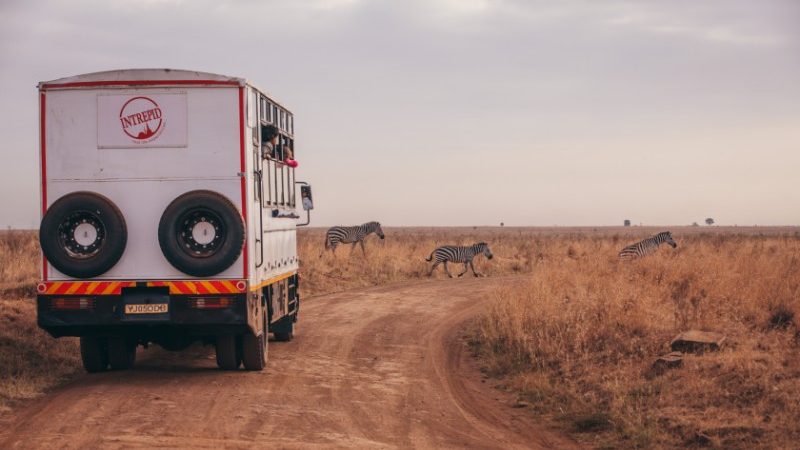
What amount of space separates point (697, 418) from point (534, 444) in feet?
5.74

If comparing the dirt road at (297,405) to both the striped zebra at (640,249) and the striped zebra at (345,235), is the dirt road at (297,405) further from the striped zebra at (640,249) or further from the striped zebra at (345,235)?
the striped zebra at (345,235)

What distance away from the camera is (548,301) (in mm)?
16344

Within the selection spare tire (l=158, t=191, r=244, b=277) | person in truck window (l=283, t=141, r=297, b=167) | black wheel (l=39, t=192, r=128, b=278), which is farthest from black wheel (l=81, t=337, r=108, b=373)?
person in truck window (l=283, t=141, r=297, b=167)

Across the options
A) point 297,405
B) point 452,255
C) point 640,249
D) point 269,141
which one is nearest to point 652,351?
point 297,405

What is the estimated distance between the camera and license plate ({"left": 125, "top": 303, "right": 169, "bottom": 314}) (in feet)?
38.7

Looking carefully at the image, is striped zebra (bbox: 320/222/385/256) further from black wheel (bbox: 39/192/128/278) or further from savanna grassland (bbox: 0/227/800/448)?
black wheel (bbox: 39/192/128/278)

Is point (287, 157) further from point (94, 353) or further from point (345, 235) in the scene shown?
point (345, 235)

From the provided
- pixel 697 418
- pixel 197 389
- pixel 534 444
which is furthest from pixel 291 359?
pixel 697 418

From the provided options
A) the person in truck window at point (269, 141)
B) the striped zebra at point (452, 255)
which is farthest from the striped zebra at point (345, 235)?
the person in truck window at point (269, 141)

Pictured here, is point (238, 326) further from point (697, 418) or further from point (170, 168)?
point (697, 418)

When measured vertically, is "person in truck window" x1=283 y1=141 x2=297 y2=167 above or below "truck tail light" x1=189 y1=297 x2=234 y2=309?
above

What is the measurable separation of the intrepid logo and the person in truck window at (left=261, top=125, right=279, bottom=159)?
5.89 feet

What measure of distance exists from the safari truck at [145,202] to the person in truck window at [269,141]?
1317 millimetres

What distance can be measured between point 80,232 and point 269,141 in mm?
3295
